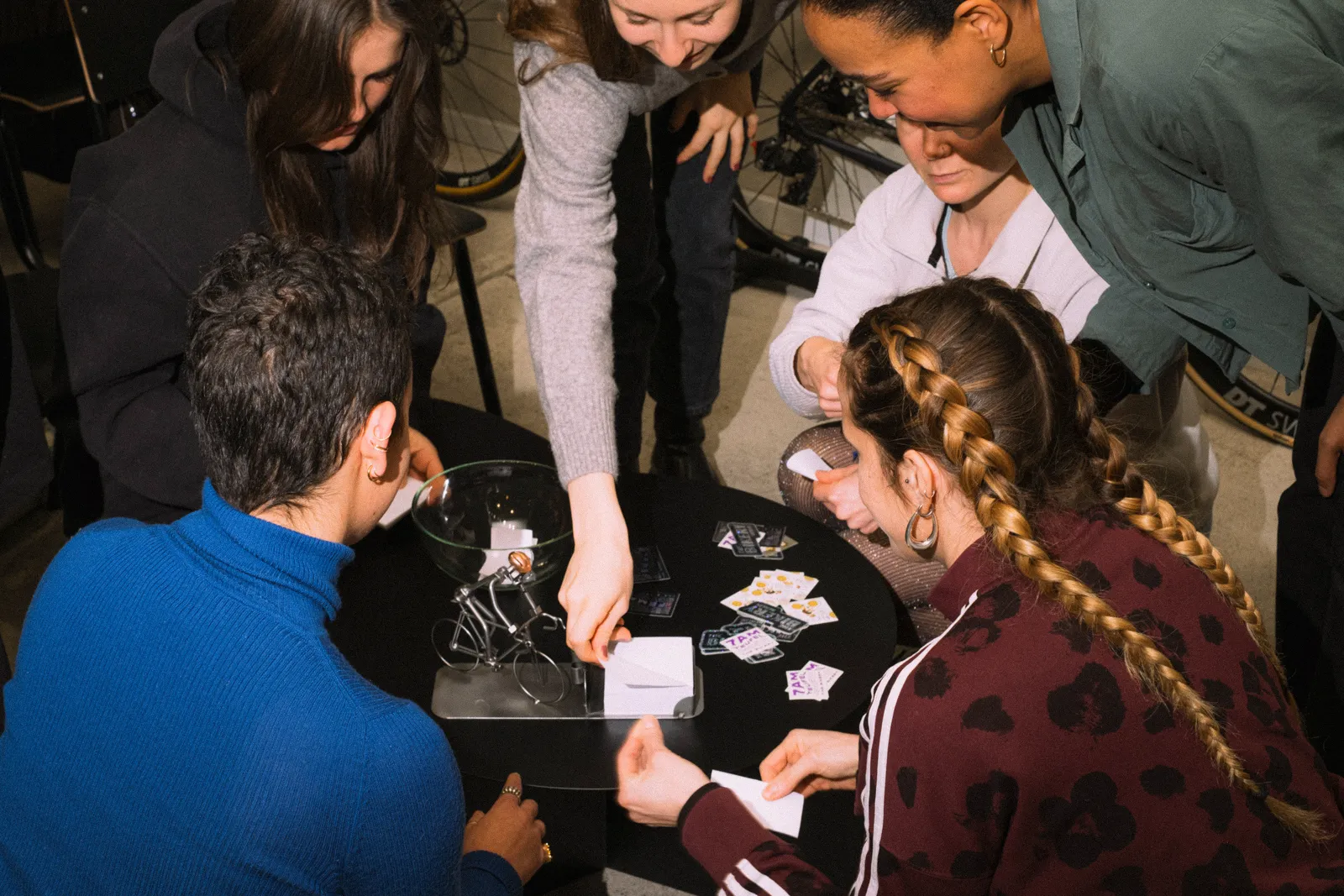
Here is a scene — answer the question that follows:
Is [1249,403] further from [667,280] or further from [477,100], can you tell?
[477,100]

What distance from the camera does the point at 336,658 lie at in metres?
1.12

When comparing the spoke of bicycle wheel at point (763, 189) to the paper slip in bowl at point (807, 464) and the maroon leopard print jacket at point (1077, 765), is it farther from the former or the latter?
the maroon leopard print jacket at point (1077, 765)

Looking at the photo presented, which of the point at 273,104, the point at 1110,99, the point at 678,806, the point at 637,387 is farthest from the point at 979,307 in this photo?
the point at 637,387

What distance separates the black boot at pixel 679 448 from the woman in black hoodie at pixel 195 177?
0.86m

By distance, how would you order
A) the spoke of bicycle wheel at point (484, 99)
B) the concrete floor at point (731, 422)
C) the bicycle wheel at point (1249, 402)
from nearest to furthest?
the concrete floor at point (731, 422) < the bicycle wheel at point (1249, 402) < the spoke of bicycle wheel at point (484, 99)

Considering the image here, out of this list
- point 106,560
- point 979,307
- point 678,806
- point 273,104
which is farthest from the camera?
point 273,104

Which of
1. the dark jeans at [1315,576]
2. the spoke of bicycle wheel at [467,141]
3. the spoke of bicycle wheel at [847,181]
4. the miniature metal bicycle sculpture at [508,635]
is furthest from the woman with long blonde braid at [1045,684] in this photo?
the spoke of bicycle wheel at [467,141]

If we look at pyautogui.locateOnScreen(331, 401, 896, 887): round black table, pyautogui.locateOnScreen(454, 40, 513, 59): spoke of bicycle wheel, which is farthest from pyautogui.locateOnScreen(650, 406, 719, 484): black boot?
pyautogui.locateOnScreen(454, 40, 513, 59): spoke of bicycle wheel

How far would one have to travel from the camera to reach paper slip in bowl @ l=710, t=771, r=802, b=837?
4.98ft

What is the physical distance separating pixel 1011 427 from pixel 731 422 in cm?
210

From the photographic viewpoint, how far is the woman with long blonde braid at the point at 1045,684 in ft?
A: 3.72

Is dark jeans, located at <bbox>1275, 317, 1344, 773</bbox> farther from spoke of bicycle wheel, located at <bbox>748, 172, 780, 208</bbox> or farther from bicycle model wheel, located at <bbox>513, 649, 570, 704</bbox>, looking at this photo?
spoke of bicycle wheel, located at <bbox>748, 172, 780, 208</bbox>

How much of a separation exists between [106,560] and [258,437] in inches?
7.1

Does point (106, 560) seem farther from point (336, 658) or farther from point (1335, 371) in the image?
point (1335, 371)
